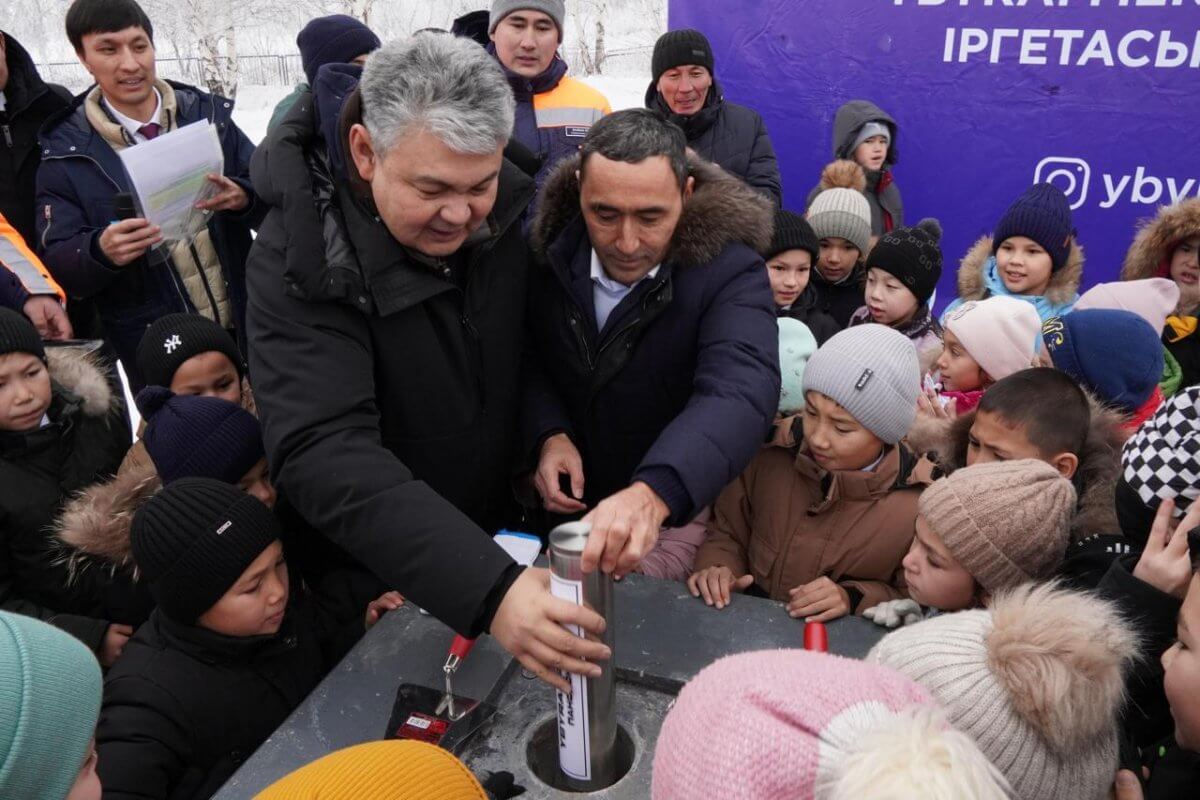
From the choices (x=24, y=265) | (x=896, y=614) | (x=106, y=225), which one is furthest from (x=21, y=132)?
(x=896, y=614)

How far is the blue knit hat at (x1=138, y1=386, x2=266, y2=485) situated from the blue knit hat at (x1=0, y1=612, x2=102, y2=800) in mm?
954

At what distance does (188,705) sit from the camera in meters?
1.49

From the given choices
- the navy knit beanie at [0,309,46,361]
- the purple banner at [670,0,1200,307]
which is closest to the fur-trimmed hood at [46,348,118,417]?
the navy knit beanie at [0,309,46,361]

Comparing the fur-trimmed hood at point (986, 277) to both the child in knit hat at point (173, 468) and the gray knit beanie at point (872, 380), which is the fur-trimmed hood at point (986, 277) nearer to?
the gray knit beanie at point (872, 380)

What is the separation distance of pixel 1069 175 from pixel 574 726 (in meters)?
4.76

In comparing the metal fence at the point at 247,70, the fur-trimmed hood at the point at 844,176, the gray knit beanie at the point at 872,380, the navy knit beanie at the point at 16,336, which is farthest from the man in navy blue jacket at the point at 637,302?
the metal fence at the point at 247,70

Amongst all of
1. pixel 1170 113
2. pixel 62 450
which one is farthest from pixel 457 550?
pixel 1170 113

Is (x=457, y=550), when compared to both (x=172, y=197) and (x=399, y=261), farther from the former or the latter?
(x=172, y=197)

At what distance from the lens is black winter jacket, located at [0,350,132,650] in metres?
2.11

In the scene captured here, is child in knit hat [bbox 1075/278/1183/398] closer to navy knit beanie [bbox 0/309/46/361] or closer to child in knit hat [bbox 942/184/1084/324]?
child in knit hat [bbox 942/184/1084/324]

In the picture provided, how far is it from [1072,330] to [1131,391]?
237 mm

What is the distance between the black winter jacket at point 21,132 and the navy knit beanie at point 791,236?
9.74 feet

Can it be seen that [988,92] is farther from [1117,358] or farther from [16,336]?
[16,336]

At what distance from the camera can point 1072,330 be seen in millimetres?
2402
